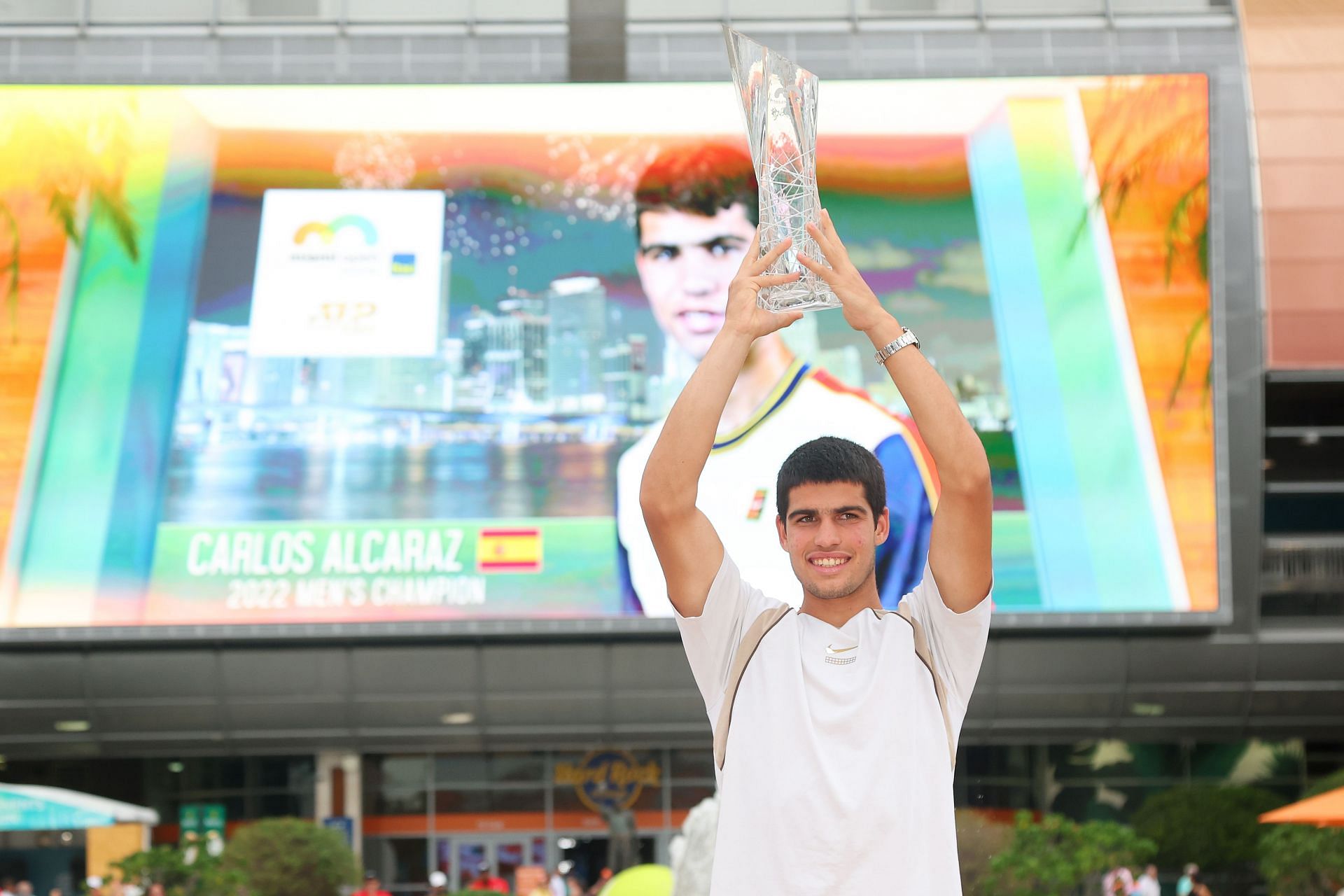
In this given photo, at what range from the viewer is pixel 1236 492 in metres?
19.6

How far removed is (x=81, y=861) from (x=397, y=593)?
302 inches

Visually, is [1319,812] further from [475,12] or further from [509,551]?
[475,12]

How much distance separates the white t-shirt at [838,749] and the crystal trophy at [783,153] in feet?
1.74

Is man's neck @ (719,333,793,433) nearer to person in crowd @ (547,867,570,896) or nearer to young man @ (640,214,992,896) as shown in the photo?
person in crowd @ (547,867,570,896)

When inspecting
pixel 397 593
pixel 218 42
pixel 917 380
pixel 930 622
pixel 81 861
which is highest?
pixel 218 42

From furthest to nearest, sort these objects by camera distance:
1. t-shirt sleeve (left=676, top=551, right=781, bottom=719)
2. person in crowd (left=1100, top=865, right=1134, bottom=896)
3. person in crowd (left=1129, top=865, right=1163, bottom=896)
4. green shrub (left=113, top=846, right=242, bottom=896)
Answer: person in crowd (left=1129, top=865, right=1163, bottom=896)
person in crowd (left=1100, top=865, right=1134, bottom=896)
green shrub (left=113, top=846, right=242, bottom=896)
t-shirt sleeve (left=676, top=551, right=781, bottom=719)

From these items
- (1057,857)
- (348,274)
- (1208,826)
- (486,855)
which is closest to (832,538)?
(1057,857)

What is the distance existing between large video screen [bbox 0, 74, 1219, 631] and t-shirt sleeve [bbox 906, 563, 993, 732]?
15073 millimetres

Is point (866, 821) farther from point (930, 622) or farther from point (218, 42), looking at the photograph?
point (218, 42)

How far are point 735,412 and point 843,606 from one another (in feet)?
49.6

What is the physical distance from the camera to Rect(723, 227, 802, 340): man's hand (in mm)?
2494

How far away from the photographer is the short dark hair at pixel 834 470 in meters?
2.50

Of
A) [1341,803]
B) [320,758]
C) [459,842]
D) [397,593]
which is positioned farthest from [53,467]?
[1341,803]

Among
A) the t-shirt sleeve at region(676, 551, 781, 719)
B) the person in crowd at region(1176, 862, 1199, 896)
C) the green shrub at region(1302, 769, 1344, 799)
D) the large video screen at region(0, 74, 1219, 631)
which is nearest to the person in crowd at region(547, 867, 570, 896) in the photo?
the large video screen at region(0, 74, 1219, 631)
